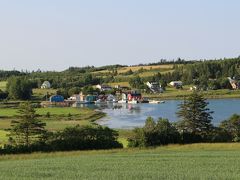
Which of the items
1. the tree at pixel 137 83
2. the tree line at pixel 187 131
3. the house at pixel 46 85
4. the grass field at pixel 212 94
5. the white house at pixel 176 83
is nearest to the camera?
the tree line at pixel 187 131

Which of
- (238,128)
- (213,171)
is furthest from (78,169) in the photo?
(238,128)

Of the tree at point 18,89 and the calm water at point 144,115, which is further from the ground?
the tree at point 18,89

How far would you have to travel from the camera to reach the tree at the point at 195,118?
143ft

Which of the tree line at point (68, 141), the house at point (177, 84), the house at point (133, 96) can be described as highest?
the house at point (177, 84)

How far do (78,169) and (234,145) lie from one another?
16152 mm

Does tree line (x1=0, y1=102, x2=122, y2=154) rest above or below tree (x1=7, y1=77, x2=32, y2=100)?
below

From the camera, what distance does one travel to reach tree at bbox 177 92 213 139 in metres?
43.7

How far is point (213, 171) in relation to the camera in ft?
61.3

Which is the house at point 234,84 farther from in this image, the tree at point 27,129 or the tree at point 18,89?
the tree at point 27,129

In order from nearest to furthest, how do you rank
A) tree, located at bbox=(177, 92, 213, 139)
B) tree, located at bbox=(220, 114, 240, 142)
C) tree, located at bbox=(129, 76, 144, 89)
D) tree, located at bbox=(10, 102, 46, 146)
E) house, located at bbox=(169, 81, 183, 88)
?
tree, located at bbox=(10, 102, 46, 146) < tree, located at bbox=(220, 114, 240, 142) < tree, located at bbox=(177, 92, 213, 139) < house, located at bbox=(169, 81, 183, 88) < tree, located at bbox=(129, 76, 144, 89)

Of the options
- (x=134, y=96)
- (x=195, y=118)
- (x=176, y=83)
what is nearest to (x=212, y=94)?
(x=134, y=96)

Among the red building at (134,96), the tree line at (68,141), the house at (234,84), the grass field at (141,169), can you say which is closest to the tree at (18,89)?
the red building at (134,96)

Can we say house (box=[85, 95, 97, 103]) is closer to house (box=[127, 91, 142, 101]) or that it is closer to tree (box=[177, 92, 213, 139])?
house (box=[127, 91, 142, 101])

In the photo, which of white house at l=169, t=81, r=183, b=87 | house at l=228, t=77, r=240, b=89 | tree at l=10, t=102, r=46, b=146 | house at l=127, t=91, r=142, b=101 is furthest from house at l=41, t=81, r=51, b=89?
tree at l=10, t=102, r=46, b=146
